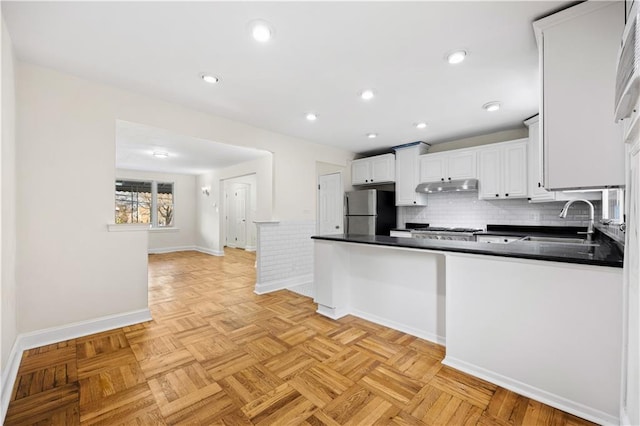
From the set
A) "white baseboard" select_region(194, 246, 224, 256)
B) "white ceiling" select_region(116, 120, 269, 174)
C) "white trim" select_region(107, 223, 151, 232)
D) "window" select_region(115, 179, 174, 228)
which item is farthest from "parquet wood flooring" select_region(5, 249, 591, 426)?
"window" select_region(115, 179, 174, 228)

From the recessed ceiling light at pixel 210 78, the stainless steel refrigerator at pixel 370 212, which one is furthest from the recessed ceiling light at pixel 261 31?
the stainless steel refrigerator at pixel 370 212

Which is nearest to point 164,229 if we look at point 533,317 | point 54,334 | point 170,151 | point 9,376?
point 170,151

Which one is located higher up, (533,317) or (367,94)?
(367,94)

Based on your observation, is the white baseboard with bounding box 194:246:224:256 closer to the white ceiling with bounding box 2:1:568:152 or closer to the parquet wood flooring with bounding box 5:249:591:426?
the parquet wood flooring with bounding box 5:249:591:426

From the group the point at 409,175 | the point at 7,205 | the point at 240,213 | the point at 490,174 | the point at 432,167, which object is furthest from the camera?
the point at 240,213

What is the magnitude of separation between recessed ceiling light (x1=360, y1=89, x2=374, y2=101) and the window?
23.0 feet

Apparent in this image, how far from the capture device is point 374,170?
521 centimetres

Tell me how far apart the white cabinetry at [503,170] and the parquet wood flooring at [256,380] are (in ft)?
8.79

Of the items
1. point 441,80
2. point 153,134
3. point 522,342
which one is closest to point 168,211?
point 153,134

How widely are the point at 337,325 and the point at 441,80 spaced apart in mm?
2556

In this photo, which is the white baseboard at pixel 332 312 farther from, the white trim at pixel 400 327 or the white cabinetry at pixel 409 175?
the white cabinetry at pixel 409 175

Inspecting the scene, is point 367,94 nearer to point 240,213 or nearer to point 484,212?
point 484,212

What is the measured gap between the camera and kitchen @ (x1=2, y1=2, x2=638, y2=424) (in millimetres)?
1521

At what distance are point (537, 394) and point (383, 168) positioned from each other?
3968 millimetres
